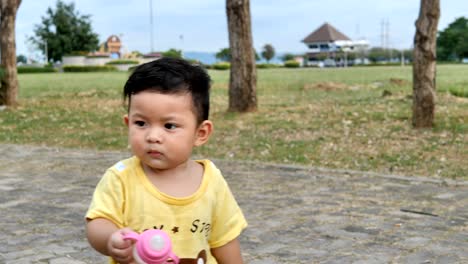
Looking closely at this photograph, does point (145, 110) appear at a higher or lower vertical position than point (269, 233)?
higher

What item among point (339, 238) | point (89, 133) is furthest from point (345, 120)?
point (339, 238)

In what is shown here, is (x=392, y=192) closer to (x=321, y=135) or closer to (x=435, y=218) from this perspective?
(x=435, y=218)

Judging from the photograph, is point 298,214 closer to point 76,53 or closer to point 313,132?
point 313,132

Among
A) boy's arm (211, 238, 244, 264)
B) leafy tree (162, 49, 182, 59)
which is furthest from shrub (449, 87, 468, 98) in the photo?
boy's arm (211, 238, 244, 264)

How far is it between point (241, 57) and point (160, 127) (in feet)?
37.8

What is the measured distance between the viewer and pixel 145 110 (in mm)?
2678

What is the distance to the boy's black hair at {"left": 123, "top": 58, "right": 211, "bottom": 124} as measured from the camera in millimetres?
2711

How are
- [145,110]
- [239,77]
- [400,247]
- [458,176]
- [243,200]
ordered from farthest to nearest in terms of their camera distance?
[239,77] < [458,176] < [243,200] < [400,247] < [145,110]

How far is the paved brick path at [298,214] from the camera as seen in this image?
16.9 feet

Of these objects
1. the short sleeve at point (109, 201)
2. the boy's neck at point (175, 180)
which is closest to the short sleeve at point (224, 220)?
the boy's neck at point (175, 180)

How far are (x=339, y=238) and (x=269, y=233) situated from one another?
1.88 feet

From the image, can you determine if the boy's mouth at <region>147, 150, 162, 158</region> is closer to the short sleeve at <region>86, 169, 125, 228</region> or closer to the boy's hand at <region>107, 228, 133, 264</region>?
the short sleeve at <region>86, 169, 125, 228</region>

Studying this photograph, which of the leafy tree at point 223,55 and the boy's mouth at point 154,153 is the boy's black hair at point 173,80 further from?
the leafy tree at point 223,55

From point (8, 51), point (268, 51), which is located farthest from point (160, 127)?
point (268, 51)
